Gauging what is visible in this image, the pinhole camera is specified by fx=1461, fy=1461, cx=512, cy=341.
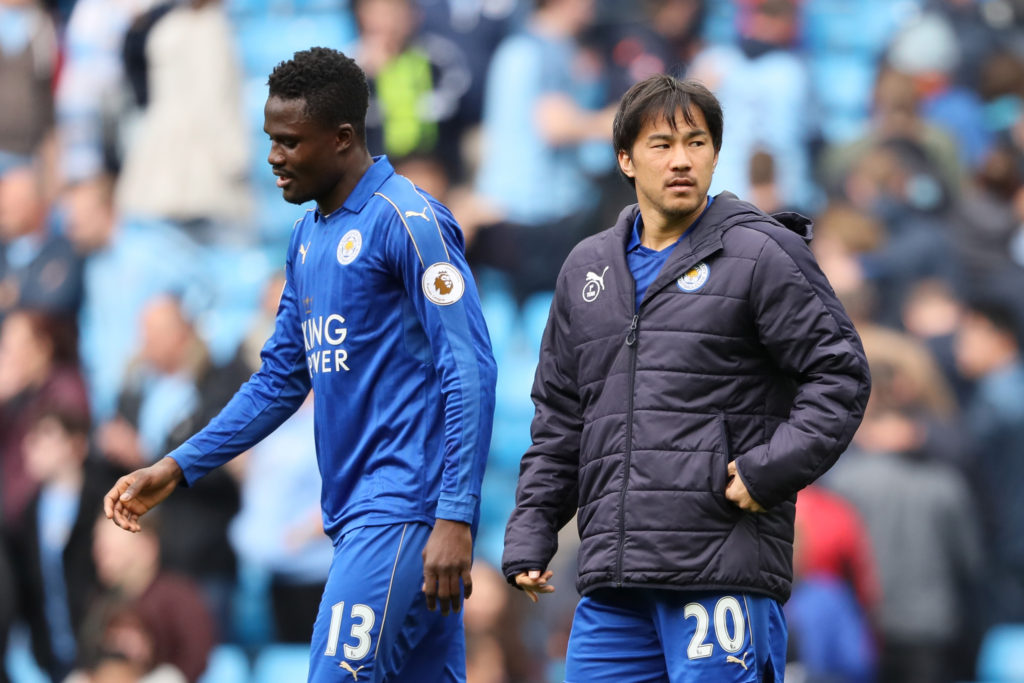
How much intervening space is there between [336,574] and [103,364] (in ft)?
24.1

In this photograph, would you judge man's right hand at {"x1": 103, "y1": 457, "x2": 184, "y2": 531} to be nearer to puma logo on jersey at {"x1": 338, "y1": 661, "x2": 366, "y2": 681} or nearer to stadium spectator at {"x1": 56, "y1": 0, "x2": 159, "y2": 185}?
puma logo on jersey at {"x1": 338, "y1": 661, "x2": 366, "y2": 681}

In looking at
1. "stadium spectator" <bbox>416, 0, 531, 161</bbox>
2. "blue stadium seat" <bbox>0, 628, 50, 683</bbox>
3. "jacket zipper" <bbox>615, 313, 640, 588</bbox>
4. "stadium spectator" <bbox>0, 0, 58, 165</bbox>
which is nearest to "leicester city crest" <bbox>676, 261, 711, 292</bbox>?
"jacket zipper" <bbox>615, 313, 640, 588</bbox>

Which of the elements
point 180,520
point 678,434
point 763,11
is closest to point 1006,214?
point 763,11

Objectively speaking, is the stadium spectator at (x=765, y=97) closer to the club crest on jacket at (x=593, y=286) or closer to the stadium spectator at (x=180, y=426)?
the stadium spectator at (x=180, y=426)

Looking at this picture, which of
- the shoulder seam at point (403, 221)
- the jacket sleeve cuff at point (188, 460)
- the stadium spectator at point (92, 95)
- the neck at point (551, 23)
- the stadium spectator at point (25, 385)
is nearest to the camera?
the shoulder seam at point (403, 221)

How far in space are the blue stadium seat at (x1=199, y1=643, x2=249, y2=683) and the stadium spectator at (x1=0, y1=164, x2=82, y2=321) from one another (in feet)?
9.30

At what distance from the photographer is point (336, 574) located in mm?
3896

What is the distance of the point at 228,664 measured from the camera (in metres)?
9.88

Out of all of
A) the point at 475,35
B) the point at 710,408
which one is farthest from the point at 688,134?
the point at 475,35

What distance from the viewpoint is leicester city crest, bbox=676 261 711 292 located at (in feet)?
12.0

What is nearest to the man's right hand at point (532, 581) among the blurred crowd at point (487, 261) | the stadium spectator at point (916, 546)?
the blurred crowd at point (487, 261)

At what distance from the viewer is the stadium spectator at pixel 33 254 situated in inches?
432

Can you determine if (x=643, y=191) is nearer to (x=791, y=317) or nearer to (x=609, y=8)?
(x=791, y=317)

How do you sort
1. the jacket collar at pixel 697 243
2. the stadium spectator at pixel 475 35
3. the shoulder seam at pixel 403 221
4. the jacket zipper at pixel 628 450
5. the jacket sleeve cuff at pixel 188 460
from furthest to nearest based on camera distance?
1. the stadium spectator at pixel 475 35
2. the jacket sleeve cuff at pixel 188 460
3. the shoulder seam at pixel 403 221
4. the jacket collar at pixel 697 243
5. the jacket zipper at pixel 628 450
